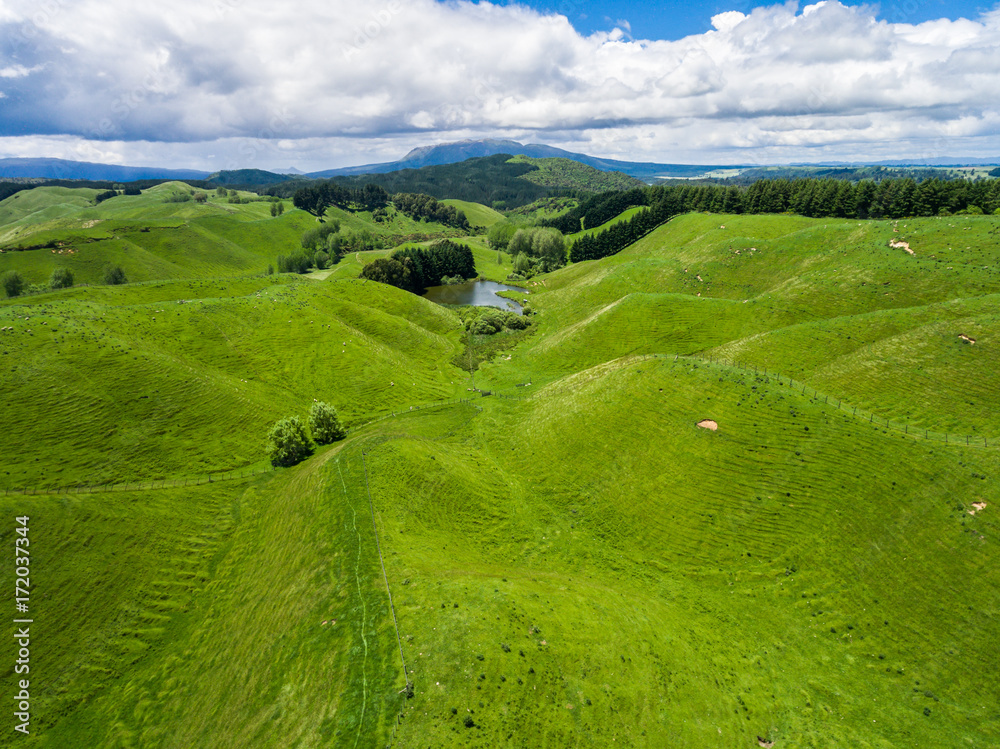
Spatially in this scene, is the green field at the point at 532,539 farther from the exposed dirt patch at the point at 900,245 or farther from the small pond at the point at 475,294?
the small pond at the point at 475,294

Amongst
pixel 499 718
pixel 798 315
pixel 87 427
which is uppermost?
pixel 798 315

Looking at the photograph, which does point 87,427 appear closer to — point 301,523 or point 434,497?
point 301,523

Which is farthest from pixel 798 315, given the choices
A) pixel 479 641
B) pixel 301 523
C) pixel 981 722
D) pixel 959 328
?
pixel 301 523

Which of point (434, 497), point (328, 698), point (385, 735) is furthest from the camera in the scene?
point (434, 497)

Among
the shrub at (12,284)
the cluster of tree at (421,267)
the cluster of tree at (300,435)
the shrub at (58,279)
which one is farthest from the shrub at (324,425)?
the shrub at (12,284)

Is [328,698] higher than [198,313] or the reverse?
the reverse

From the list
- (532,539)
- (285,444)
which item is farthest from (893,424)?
(285,444)
